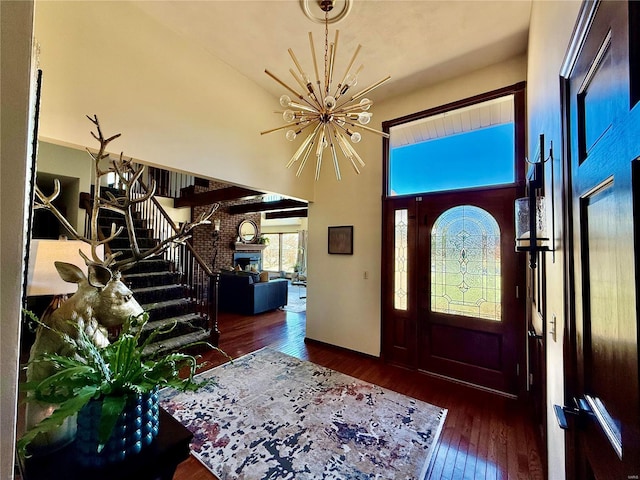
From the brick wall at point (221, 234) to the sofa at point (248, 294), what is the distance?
61.3 inches

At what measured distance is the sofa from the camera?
241 inches

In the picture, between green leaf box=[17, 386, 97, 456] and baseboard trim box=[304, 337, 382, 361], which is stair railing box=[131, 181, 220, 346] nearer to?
baseboard trim box=[304, 337, 382, 361]

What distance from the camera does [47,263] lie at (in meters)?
1.48

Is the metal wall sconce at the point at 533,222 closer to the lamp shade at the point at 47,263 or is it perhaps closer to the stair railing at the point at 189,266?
the lamp shade at the point at 47,263

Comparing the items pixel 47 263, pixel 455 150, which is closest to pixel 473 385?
pixel 455 150

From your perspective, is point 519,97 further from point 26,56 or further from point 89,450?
point 89,450

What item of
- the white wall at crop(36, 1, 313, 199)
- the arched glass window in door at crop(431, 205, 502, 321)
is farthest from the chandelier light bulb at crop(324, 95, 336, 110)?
the arched glass window in door at crop(431, 205, 502, 321)

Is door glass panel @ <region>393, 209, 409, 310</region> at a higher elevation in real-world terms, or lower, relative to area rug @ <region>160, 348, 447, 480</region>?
higher

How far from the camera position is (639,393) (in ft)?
1.70

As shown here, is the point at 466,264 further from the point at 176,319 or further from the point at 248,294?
the point at 248,294

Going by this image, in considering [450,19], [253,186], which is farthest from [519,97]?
[253,186]

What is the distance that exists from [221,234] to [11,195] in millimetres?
8348

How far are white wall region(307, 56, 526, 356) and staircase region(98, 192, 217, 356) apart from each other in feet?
6.05

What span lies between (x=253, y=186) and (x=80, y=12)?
2.11 m
